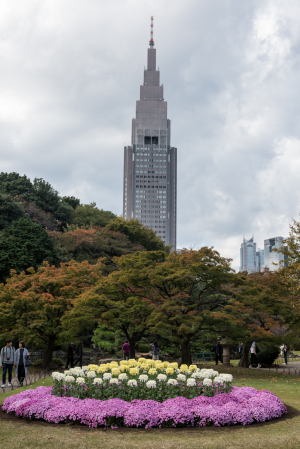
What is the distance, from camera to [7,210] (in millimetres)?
32281

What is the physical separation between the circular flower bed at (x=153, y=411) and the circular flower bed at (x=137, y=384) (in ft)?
1.37

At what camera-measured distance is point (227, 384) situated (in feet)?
29.8

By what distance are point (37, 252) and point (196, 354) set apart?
13.2 meters

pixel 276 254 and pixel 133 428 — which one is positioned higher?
pixel 276 254

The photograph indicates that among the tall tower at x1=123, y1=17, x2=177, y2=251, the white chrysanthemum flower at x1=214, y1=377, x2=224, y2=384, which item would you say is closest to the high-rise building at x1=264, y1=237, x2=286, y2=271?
the white chrysanthemum flower at x1=214, y1=377, x2=224, y2=384

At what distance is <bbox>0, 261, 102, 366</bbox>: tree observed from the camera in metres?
18.7

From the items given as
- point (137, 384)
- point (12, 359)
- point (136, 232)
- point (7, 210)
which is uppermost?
point (136, 232)

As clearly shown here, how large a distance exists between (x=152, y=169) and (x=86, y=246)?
8769cm

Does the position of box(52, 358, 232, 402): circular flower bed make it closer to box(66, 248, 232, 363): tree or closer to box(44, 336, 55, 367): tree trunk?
box(66, 248, 232, 363): tree

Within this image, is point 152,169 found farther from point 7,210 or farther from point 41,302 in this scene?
point 41,302

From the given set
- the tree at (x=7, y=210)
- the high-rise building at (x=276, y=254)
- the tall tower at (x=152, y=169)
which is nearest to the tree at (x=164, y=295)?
the high-rise building at (x=276, y=254)

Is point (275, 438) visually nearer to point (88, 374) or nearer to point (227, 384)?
point (227, 384)

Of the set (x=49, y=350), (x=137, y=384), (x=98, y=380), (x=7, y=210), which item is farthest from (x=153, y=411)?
(x=7, y=210)

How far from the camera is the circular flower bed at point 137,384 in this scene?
8.44 meters
